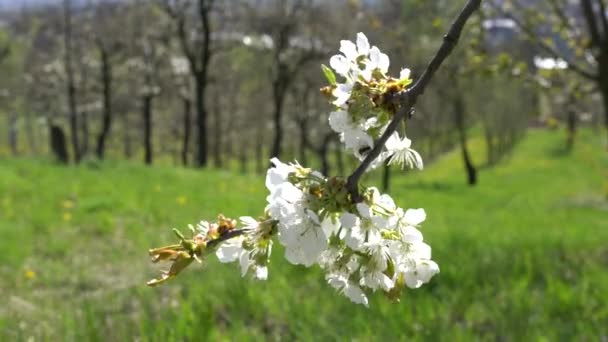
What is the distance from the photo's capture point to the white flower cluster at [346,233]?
3.19ft

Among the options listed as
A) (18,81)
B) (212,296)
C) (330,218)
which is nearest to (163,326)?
(212,296)

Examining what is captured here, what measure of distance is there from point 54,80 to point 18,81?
998 cm

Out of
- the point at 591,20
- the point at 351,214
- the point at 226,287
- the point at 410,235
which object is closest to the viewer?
the point at 351,214

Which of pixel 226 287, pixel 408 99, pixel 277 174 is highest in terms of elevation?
pixel 408 99

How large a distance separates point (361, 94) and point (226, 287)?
3.05 metres

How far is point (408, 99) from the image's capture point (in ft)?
3.22

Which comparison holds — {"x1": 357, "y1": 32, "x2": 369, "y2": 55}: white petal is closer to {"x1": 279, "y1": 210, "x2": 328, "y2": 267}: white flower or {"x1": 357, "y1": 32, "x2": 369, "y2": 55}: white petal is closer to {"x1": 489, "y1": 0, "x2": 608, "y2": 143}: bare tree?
{"x1": 279, "y1": 210, "x2": 328, "y2": 267}: white flower

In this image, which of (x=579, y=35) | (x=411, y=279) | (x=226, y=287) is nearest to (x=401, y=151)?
(x=411, y=279)

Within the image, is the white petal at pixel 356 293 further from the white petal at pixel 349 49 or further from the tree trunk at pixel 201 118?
the tree trunk at pixel 201 118

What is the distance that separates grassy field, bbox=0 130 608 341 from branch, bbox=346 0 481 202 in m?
1.95

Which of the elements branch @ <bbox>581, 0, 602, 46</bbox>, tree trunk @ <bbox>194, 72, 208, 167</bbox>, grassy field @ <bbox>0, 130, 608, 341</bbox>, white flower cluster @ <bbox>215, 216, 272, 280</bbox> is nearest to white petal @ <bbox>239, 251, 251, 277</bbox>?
white flower cluster @ <bbox>215, 216, 272, 280</bbox>

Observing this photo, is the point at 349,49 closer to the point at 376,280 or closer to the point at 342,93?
the point at 342,93

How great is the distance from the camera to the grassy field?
3158 mm

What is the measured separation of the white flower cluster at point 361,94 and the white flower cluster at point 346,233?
0.28 feet
